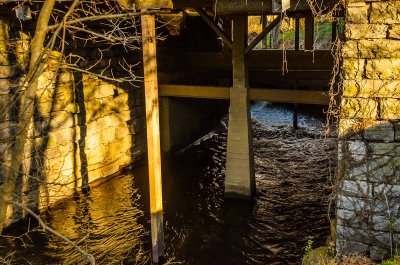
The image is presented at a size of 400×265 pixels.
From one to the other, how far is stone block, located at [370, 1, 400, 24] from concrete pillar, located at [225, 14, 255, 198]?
467cm

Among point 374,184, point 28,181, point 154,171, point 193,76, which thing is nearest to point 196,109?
point 193,76

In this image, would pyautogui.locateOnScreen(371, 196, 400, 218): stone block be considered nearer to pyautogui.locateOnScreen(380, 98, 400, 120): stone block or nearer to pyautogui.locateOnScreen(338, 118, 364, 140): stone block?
pyautogui.locateOnScreen(338, 118, 364, 140): stone block

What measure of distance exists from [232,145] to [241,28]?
240 centimetres

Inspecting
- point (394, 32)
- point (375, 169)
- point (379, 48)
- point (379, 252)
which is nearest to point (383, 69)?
point (379, 48)

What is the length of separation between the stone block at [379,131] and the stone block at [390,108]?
7cm

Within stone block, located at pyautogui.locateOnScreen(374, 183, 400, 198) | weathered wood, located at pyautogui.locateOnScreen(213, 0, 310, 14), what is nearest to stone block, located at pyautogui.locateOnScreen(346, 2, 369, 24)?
stone block, located at pyautogui.locateOnScreen(374, 183, 400, 198)

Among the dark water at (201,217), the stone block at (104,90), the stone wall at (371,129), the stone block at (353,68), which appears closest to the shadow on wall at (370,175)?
the stone wall at (371,129)

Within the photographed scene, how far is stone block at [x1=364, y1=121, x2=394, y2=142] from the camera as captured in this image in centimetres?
476

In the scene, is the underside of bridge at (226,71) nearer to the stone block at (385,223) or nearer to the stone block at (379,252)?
Result: the stone block at (385,223)

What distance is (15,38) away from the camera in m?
8.11

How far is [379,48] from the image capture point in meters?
4.72

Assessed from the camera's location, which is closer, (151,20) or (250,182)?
(151,20)

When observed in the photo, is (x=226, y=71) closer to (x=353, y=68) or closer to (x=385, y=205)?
(x=353, y=68)

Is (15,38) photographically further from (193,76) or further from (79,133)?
(193,76)
